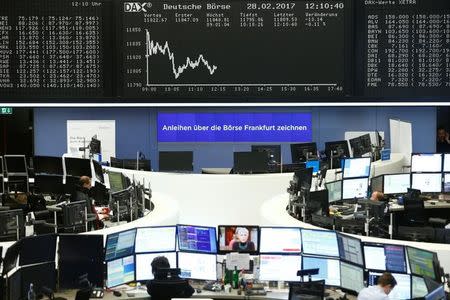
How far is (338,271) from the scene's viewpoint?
8344 millimetres

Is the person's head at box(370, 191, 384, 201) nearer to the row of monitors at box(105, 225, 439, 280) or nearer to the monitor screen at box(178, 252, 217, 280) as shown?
the row of monitors at box(105, 225, 439, 280)

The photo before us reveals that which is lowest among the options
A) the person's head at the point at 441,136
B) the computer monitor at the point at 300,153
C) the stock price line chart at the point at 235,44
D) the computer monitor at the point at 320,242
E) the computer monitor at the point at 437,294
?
the computer monitor at the point at 437,294

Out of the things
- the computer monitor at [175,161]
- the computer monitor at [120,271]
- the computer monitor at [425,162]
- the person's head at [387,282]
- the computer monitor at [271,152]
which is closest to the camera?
the person's head at [387,282]

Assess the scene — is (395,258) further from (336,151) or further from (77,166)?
(77,166)

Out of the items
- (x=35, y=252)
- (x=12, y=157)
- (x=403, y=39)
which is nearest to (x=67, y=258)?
(x=35, y=252)

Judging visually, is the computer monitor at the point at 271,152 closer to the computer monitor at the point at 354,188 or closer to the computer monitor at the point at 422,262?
the computer monitor at the point at 354,188

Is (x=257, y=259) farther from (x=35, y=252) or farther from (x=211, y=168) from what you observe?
(x=211, y=168)

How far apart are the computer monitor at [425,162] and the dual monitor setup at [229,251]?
486 centimetres

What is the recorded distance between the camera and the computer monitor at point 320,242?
834 centimetres

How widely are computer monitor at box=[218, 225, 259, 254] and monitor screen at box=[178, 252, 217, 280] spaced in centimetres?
15

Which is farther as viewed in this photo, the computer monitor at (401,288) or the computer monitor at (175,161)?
the computer monitor at (175,161)

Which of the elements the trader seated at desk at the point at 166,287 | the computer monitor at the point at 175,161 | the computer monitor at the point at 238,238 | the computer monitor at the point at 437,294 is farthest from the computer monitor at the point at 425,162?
the computer monitor at the point at 437,294

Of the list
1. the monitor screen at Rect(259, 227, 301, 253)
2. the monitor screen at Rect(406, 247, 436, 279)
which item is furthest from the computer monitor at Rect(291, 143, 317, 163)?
the monitor screen at Rect(406, 247, 436, 279)

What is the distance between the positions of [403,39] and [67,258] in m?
7.62
